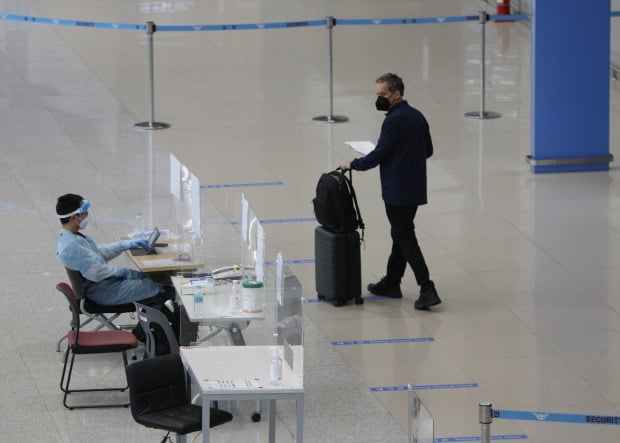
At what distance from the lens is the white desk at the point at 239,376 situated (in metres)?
7.98

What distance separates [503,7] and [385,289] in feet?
41.9

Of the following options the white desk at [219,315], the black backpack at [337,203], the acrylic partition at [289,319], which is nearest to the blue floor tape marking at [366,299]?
the black backpack at [337,203]

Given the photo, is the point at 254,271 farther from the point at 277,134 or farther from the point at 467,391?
the point at 277,134

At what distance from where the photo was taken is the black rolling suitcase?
1123 centimetres

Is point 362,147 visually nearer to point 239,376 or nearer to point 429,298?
point 429,298

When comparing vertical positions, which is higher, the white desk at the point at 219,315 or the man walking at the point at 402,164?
the man walking at the point at 402,164

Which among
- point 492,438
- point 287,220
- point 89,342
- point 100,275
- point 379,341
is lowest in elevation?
point 492,438

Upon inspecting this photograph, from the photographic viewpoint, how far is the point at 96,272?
10156 mm

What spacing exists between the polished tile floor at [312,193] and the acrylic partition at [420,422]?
6.61 feet

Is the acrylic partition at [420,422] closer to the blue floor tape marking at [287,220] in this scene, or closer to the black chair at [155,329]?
the black chair at [155,329]

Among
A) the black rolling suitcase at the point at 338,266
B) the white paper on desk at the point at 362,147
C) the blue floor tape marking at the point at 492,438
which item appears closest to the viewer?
the blue floor tape marking at the point at 492,438

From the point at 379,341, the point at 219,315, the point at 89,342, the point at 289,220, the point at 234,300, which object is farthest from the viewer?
the point at 289,220

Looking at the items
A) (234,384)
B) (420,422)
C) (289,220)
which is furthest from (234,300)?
(289,220)

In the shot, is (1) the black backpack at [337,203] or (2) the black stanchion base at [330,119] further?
(2) the black stanchion base at [330,119]
